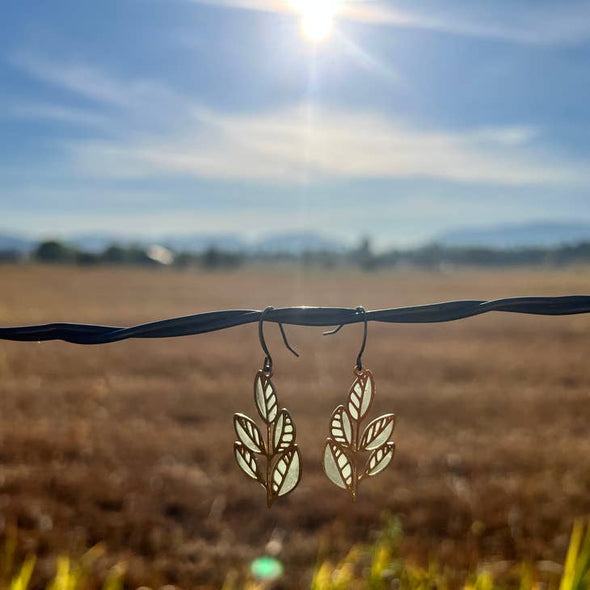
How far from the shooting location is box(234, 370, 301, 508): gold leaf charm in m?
1.78

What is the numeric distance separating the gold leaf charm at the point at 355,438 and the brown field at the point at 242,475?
338cm

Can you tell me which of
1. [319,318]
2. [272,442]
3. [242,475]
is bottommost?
[242,475]

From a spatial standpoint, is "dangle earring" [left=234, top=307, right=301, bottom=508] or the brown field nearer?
"dangle earring" [left=234, top=307, right=301, bottom=508]

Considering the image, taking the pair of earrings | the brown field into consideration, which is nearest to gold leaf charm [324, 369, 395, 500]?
the pair of earrings

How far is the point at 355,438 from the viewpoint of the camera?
71.7 inches

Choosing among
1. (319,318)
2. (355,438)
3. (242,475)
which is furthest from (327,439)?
(242,475)

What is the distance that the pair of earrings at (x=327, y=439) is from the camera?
5.87 feet

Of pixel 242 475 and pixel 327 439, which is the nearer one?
pixel 327 439

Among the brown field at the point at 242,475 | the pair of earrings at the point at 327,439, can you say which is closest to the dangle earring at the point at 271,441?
the pair of earrings at the point at 327,439

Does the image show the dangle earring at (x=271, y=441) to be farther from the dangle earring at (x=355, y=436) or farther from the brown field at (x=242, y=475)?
the brown field at (x=242, y=475)

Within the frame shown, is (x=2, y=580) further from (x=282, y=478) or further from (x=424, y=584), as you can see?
(x=282, y=478)

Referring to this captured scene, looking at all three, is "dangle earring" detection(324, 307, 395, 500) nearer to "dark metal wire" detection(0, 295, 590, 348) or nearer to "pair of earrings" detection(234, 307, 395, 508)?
"pair of earrings" detection(234, 307, 395, 508)

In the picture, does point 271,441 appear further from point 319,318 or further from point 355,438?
point 319,318

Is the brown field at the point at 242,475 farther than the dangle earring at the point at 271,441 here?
Yes
